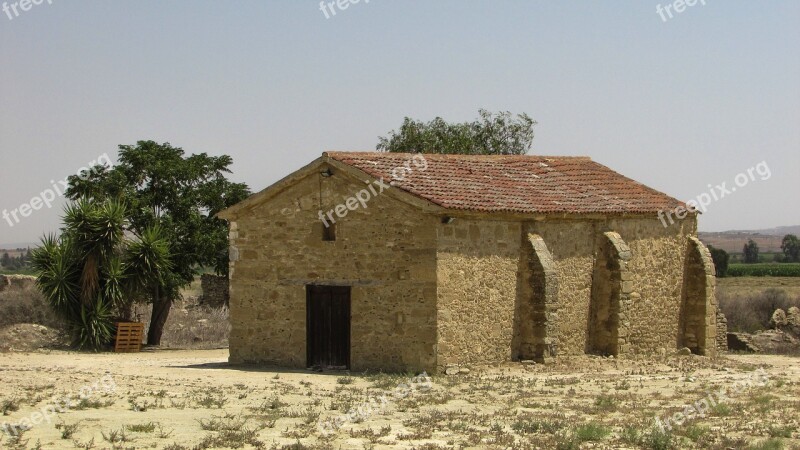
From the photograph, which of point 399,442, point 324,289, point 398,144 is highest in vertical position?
point 398,144

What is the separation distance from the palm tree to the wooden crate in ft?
0.81

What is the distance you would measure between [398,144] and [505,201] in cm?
1966

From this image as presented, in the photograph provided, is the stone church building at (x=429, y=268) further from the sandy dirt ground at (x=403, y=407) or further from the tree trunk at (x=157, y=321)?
the tree trunk at (x=157, y=321)

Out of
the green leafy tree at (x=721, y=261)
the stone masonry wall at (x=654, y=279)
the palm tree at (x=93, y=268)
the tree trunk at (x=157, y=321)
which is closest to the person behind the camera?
the stone masonry wall at (x=654, y=279)

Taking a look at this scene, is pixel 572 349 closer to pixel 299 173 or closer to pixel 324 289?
pixel 324 289

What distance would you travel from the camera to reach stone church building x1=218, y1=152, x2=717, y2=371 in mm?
18125

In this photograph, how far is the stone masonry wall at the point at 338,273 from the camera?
18.1 m

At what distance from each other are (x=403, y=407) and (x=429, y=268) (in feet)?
13.8

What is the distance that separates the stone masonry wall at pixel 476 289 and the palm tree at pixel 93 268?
11.3 meters

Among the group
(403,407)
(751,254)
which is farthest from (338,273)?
(751,254)

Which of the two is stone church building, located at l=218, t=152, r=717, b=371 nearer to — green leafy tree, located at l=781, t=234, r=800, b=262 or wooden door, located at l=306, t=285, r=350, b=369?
wooden door, located at l=306, t=285, r=350, b=369

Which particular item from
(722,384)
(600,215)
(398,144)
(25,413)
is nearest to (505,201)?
(600,215)

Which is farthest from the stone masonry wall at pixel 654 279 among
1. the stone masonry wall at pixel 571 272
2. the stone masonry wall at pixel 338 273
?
the stone masonry wall at pixel 338 273

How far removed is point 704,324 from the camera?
2256cm
